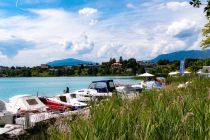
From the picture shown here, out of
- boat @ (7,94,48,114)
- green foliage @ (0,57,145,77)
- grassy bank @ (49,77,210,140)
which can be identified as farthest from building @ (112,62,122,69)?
grassy bank @ (49,77,210,140)

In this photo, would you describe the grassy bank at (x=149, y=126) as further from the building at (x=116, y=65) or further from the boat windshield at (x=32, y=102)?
the building at (x=116, y=65)

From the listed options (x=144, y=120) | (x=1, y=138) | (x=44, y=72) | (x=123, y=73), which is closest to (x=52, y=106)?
(x=1, y=138)

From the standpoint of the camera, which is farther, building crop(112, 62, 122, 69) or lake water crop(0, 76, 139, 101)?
building crop(112, 62, 122, 69)

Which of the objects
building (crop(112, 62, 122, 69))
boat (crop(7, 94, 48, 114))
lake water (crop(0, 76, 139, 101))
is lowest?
lake water (crop(0, 76, 139, 101))

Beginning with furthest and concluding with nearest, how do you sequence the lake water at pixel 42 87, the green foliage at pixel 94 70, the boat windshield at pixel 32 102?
the green foliage at pixel 94 70
the lake water at pixel 42 87
the boat windshield at pixel 32 102

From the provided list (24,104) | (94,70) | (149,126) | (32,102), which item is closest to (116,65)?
(94,70)

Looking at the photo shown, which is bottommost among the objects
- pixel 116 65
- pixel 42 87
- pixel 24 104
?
pixel 42 87

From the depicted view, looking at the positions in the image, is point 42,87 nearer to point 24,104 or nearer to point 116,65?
point 116,65

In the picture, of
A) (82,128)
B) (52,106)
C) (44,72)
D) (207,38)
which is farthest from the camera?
(44,72)

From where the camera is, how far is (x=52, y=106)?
83.9 feet

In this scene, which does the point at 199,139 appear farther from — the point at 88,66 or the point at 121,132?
the point at 88,66

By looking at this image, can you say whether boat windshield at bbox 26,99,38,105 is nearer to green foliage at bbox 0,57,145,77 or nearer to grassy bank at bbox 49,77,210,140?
grassy bank at bbox 49,77,210,140

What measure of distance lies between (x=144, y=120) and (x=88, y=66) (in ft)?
478

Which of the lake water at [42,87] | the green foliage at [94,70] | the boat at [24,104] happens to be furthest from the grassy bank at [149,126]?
the green foliage at [94,70]
